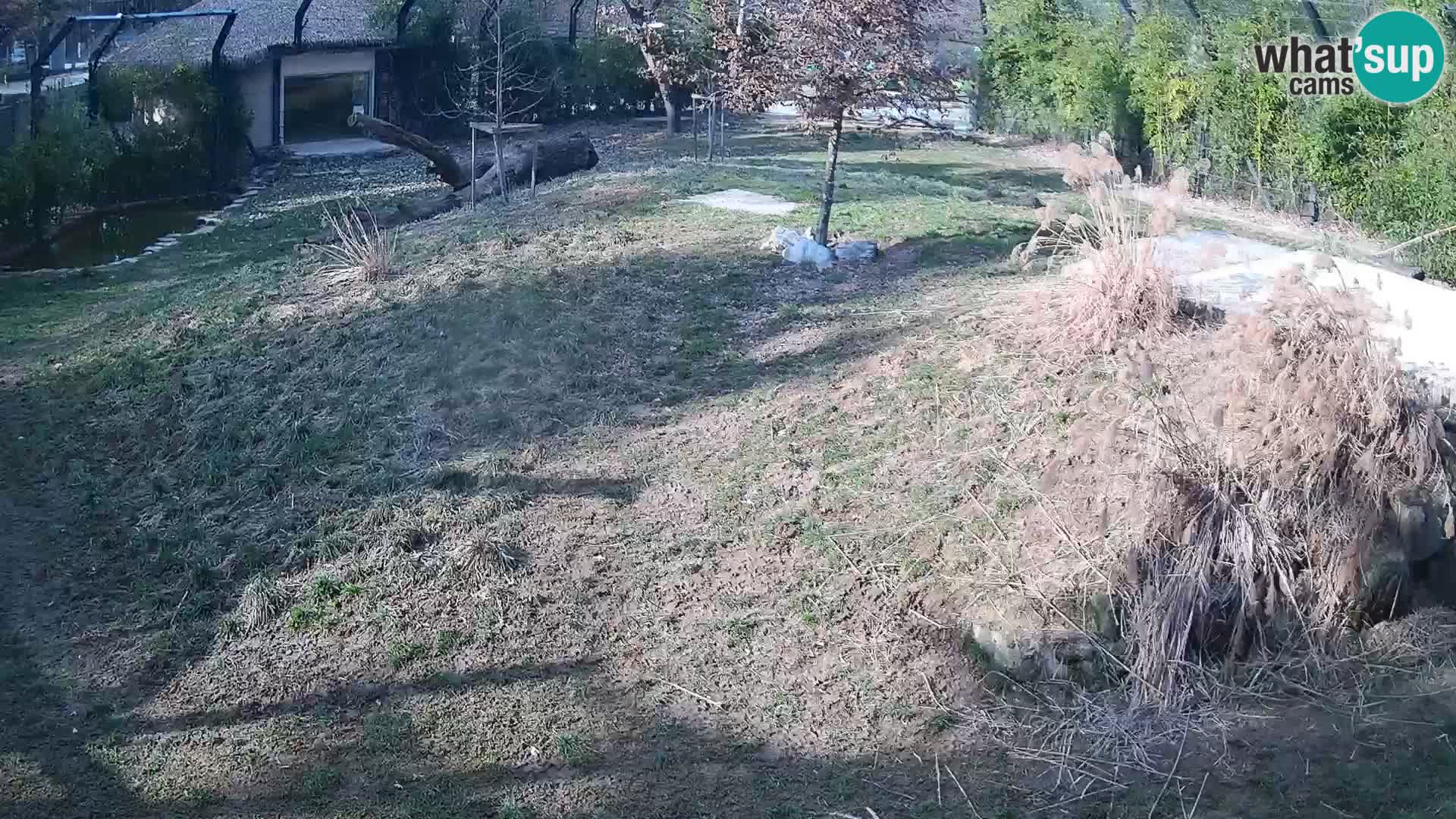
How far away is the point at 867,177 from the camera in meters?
14.3

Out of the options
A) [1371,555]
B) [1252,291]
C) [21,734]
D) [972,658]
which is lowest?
[21,734]

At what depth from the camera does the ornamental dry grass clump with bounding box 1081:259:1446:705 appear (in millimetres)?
5227

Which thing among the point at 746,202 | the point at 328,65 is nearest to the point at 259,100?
the point at 328,65

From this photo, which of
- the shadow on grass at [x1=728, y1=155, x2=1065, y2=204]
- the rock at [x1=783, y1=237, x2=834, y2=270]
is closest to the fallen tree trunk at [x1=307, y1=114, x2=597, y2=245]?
the shadow on grass at [x1=728, y1=155, x2=1065, y2=204]

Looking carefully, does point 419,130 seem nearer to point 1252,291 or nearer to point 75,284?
point 75,284

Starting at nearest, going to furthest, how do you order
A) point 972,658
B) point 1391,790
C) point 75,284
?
point 1391,790 → point 972,658 → point 75,284

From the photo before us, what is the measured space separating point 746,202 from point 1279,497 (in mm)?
7256

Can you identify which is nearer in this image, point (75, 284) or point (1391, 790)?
point (1391, 790)

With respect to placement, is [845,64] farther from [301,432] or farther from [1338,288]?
[301,432]

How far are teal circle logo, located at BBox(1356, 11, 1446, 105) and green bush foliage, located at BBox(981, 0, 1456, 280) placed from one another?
0.14 m

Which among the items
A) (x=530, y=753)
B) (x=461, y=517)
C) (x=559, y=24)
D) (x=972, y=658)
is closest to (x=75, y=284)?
(x=461, y=517)

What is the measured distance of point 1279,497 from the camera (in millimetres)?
5383

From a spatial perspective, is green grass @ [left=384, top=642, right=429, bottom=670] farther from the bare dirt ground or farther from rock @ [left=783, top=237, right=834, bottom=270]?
rock @ [left=783, top=237, right=834, bottom=270]

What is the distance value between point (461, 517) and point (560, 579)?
0.73 m
